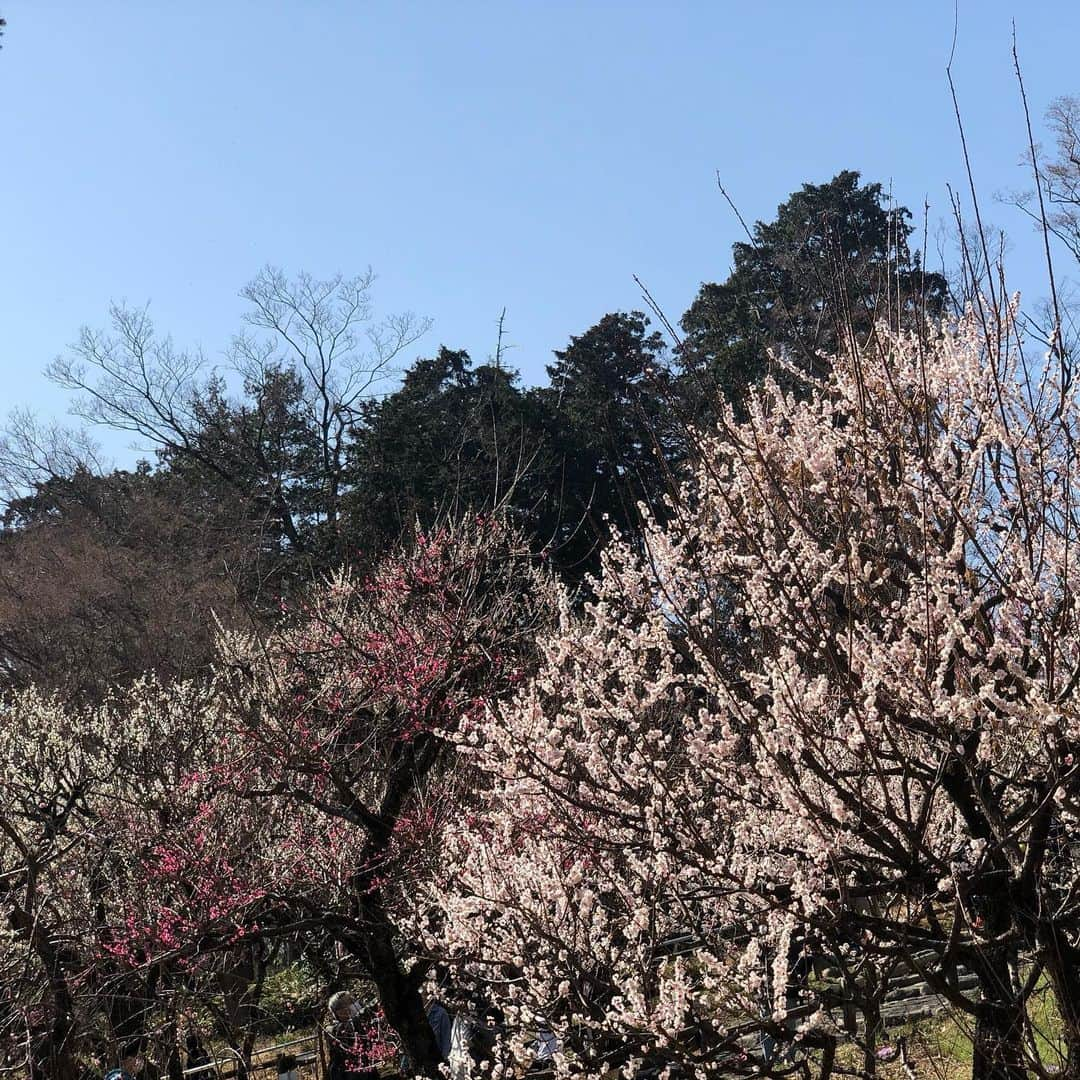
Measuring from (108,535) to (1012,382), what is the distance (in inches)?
938

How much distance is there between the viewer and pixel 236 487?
26.0 metres

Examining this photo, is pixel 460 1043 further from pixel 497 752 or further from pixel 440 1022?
pixel 497 752

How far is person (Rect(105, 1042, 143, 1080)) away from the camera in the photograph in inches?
314

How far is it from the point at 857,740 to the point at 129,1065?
8.47 meters

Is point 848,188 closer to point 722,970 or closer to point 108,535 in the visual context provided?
point 108,535

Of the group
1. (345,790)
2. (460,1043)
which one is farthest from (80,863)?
(460,1043)

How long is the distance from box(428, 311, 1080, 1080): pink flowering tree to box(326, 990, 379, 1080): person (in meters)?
5.62

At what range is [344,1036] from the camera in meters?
10.3

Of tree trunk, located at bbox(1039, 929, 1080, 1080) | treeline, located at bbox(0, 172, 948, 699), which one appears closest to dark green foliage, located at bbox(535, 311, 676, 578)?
treeline, located at bbox(0, 172, 948, 699)

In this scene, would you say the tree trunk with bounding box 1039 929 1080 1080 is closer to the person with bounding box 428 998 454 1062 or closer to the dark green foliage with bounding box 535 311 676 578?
the person with bounding box 428 998 454 1062

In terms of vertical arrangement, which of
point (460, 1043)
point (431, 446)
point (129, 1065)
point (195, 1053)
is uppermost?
point (431, 446)

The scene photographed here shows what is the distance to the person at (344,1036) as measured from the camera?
994 centimetres

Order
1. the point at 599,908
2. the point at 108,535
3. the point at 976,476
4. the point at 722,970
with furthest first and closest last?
the point at 108,535
the point at 599,908
the point at 976,476
the point at 722,970

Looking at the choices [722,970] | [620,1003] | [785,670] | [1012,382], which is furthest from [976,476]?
[620,1003]
